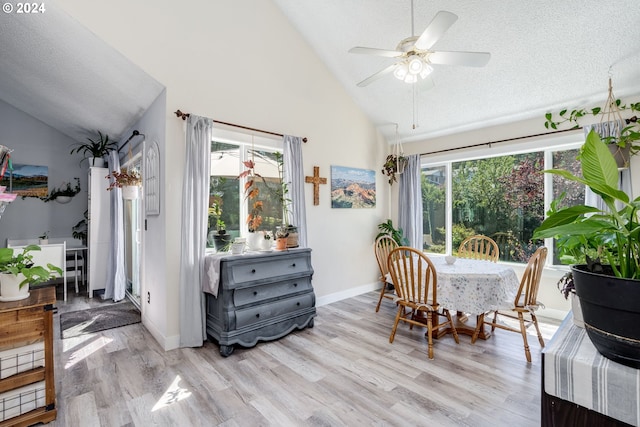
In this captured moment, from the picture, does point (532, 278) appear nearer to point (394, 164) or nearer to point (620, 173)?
point (620, 173)

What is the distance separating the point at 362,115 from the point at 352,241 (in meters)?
1.98

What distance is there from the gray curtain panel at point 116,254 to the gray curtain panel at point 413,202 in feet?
14.0

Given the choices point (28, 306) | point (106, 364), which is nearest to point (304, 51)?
point (28, 306)

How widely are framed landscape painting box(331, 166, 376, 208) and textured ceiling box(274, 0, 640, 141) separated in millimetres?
1089

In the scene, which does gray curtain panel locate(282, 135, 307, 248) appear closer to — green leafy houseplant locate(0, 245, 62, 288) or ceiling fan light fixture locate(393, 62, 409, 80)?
ceiling fan light fixture locate(393, 62, 409, 80)

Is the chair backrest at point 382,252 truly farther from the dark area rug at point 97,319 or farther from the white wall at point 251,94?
the dark area rug at point 97,319

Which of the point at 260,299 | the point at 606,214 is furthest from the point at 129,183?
the point at 606,214

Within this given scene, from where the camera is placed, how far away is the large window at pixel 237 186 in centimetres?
331

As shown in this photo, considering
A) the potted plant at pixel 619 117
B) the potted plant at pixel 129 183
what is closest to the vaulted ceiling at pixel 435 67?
the potted plant at pixel 619 117

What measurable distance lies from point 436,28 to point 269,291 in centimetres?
261

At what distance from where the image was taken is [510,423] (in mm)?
1859

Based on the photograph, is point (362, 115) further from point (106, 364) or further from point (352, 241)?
point (106, 364)

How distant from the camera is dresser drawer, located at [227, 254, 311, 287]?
284 centimetres

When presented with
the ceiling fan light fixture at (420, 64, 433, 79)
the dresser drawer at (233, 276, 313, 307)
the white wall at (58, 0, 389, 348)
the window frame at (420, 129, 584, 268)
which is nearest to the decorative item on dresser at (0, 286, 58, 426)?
the white wall at (58, 0, 389, 348)
